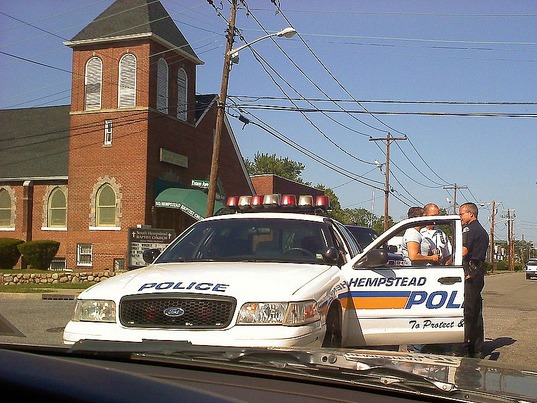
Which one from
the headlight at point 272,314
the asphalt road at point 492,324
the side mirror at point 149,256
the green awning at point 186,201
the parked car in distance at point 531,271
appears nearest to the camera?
the headlight at point 272,314

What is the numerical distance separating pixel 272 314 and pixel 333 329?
43.8 inches

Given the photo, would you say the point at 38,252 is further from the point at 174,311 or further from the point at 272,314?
the point at 272,314

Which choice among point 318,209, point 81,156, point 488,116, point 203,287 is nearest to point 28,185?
point 81,156

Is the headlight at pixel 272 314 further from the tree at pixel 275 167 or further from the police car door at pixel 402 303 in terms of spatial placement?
the tree at pixel 275 167

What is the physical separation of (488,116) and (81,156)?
1749 centimetres

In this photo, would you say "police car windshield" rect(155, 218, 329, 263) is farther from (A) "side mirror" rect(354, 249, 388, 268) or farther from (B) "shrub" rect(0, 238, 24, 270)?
(B) "shrub" rect(0, 238, 24, 270)

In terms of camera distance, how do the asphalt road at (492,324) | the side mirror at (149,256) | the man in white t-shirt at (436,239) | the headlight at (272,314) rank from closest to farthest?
the headlight at (272,314), the side mirror at (149,256), the man in white t-shirt at (436,239), the asphalt road at (492,324)

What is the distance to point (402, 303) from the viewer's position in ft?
22.2

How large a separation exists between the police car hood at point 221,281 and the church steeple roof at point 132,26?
82.4ft

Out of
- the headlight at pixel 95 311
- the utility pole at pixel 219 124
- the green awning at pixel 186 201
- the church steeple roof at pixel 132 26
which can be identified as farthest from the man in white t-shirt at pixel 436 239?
the church steeple roof at pixel 132 26

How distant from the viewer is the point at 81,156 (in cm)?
3092

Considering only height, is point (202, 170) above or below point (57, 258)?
above

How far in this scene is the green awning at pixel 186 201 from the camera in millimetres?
28609

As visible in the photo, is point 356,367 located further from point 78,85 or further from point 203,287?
point 78,85
